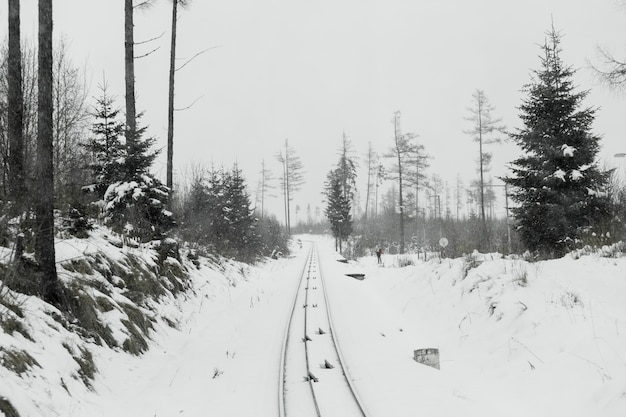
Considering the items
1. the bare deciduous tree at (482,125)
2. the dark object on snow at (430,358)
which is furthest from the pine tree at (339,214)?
the dark object on snow at (430,358)

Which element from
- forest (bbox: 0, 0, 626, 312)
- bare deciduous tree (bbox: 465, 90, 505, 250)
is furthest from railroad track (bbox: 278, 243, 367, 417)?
bare deciduous tree (bbox: 465, 90, 505, 250)

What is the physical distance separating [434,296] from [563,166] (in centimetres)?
727

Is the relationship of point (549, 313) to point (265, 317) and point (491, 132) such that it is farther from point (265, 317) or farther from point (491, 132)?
point (491, 132)

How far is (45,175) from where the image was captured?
22.0 feet

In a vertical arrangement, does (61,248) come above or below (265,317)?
above

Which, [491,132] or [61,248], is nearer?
[61,248]

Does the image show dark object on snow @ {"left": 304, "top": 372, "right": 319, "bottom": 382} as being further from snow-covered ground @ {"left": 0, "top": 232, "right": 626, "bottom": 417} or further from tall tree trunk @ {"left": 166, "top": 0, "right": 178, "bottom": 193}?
tall tree trunk @ {"left": 166, "top": 0, "right": 178, "bottom": 193}

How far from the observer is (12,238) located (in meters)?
6.61

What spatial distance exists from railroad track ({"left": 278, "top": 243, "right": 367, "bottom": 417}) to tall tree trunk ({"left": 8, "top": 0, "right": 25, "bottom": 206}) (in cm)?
602

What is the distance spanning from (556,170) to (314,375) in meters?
12.5

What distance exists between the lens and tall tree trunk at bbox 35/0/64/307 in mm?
6504

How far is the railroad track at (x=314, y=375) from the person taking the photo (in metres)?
5.70

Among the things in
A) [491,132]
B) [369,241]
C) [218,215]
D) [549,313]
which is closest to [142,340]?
[549,313]

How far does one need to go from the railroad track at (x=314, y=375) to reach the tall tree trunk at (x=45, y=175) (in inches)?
159
